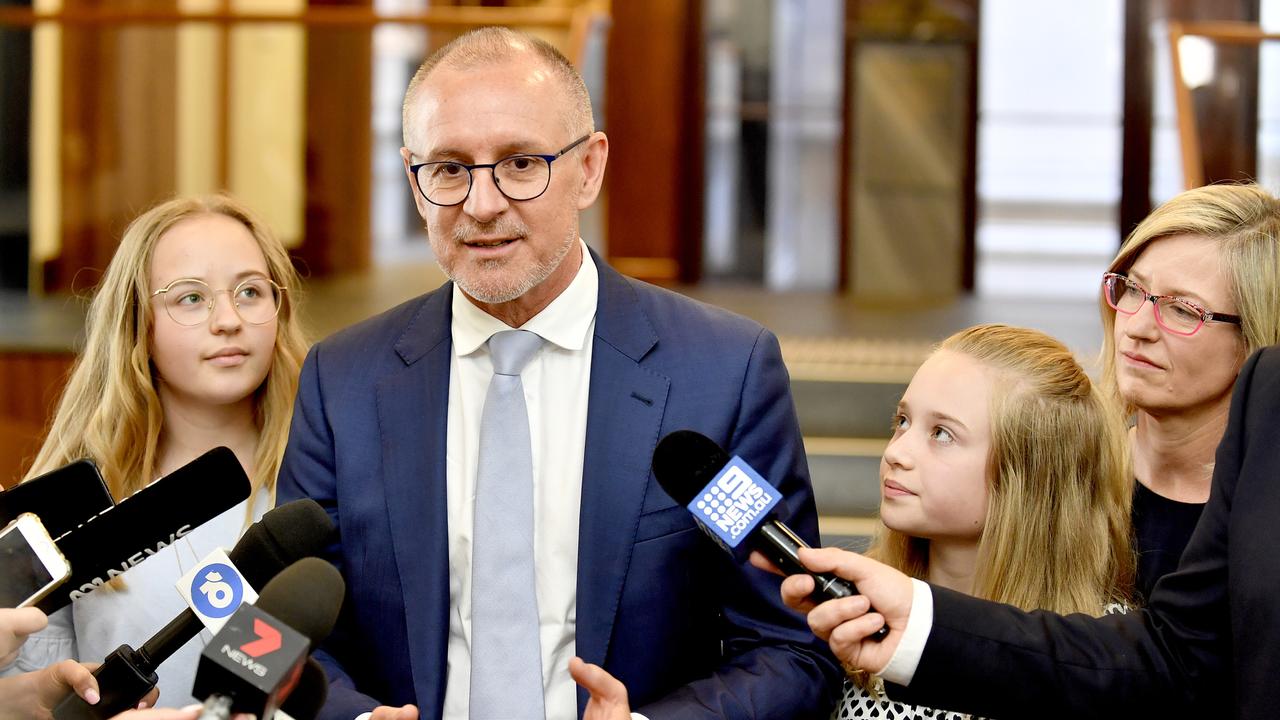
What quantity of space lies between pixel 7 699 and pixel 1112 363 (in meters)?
1.76

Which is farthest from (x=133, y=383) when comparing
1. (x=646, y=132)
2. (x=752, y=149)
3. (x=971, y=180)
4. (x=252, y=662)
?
(x=971, y=180)

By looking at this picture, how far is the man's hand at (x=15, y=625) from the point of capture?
57.1 inches

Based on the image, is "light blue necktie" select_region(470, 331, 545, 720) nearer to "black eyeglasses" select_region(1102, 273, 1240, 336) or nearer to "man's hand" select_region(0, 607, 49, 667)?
"man's hand" select_region(0, 607, 49, 667)

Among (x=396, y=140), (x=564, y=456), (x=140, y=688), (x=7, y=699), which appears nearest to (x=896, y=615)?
(x=564, y=456)

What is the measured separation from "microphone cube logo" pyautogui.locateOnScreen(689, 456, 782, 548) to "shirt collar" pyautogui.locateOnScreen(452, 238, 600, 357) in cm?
57

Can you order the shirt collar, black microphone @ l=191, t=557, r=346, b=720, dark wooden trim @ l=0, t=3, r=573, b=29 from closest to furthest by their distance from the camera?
black microphone @ l=191, t=557, r=346, b=720, the shirt collar, dark wooden trim @ l=0, t=3, r=573, b=29

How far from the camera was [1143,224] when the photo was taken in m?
2.29

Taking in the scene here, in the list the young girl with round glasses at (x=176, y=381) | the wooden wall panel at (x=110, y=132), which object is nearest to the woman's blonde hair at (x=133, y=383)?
the young girl with round glasses at (x=176, y=381)

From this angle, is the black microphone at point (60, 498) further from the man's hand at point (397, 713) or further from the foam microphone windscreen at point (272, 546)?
the man's hand at point (397, 713)

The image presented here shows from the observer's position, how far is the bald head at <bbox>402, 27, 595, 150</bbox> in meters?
2.00

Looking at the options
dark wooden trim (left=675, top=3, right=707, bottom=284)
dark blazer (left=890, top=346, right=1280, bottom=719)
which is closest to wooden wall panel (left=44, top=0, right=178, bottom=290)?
dark wooden trim (left=675, top=3, right=707, bottom=284)

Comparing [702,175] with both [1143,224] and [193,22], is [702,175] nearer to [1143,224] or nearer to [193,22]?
[193,22]

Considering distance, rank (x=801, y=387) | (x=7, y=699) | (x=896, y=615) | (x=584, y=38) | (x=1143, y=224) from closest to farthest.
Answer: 1. (x=896, y=615)
2. (x=7, y=699)
3. (x=1143, y=224)
4. (x=801, y=387)
5. (x=584, y=38)

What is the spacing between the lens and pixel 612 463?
199cm
